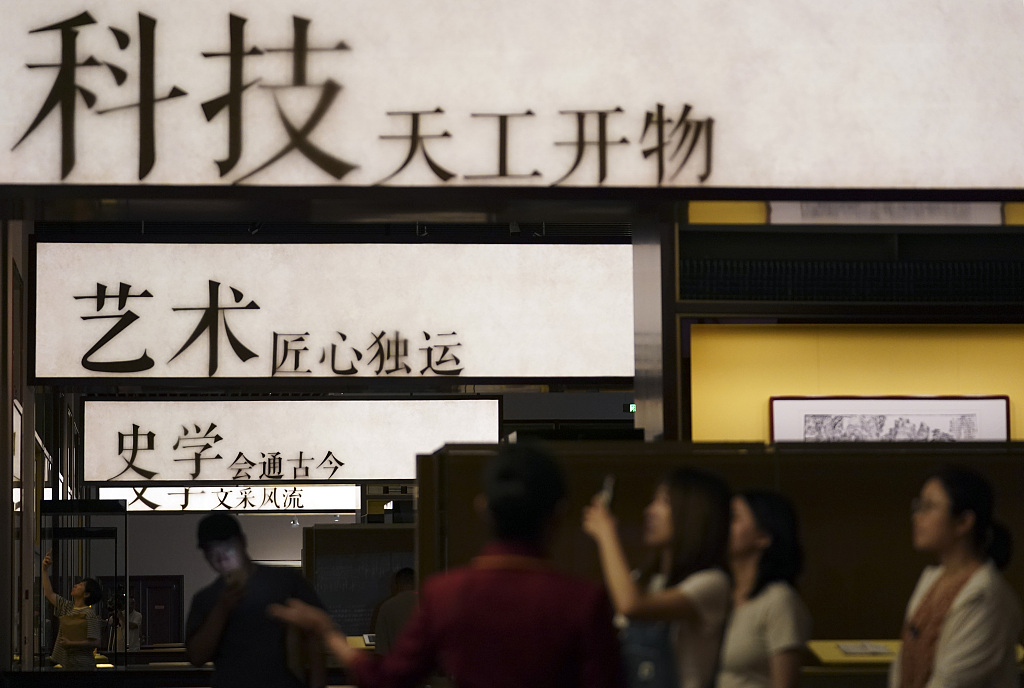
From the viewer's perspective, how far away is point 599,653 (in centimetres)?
208

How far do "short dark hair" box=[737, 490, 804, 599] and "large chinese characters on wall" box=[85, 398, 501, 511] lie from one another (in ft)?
17.4

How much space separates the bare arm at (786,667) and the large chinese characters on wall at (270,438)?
215 inches

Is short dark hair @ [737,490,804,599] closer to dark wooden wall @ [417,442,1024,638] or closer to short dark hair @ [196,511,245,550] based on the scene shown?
dark wooden wall @ [417,442,1024,638]

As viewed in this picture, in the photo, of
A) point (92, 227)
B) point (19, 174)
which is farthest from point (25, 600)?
point (19, 174)

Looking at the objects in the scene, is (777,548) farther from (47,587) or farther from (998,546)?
(47,587)

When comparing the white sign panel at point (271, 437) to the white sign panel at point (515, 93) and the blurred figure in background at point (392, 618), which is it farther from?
the white sign panel at point (515, 93)

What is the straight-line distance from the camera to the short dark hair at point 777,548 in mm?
2986

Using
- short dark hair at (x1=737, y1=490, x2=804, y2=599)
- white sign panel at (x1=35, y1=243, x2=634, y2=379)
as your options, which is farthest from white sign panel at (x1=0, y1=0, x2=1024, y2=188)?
white sign panel at (x1=35, y1=243, x2=634, y2=379)

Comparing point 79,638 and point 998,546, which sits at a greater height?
point 998,546

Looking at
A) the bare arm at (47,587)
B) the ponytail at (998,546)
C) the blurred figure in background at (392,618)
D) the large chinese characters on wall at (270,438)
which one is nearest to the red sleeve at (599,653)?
the ponytail at (998,546)

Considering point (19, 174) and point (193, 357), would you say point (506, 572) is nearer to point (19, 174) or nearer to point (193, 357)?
point (19, 174)

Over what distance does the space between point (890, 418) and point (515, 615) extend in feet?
11.1

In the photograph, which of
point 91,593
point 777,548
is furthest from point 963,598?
point 91,593

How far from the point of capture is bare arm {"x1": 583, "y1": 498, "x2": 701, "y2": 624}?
270 centimetres
